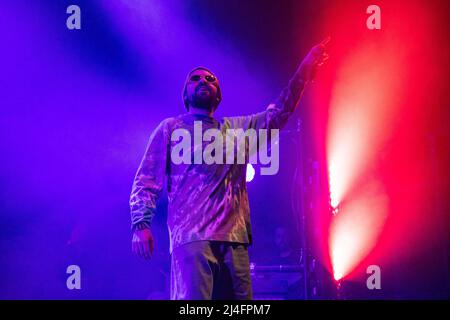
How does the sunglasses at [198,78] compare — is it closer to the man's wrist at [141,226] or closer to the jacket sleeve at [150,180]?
the jacket sleeve at [150,180]

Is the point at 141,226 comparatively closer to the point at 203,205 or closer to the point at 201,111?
the point at 203,205

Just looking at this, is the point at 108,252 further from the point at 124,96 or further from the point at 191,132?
the point at 191,132

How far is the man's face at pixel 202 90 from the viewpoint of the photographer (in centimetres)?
299

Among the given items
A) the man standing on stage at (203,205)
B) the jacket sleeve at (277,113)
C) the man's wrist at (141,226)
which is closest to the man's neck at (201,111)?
the man standing on stage at (203,205)

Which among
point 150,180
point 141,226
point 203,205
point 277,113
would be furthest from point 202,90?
point 141,226

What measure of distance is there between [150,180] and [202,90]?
0.62m

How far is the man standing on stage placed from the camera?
250cm

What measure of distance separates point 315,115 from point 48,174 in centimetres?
256

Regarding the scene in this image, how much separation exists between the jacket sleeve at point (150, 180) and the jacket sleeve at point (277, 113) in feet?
1.41

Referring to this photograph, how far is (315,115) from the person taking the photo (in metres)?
4.76

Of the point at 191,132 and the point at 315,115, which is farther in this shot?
the point at 315,115

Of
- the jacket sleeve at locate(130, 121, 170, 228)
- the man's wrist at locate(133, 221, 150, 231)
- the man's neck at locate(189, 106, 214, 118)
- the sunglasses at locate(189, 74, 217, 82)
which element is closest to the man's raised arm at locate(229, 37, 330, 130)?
the man's neck at locate(189, 106, 214, 118)

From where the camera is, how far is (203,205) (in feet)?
8.58
